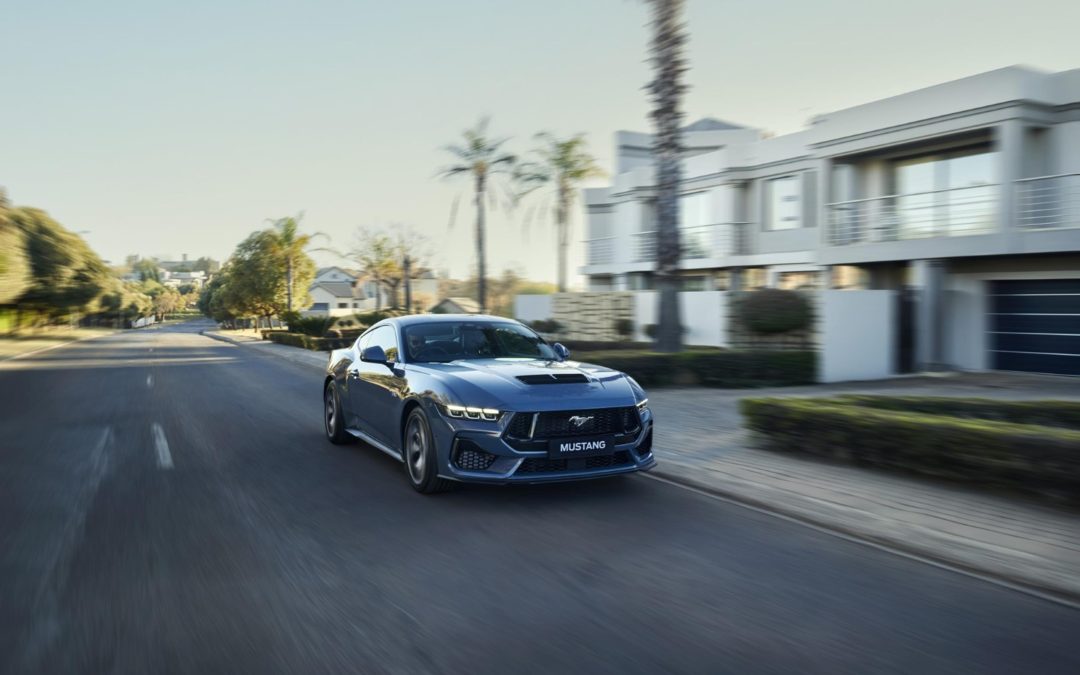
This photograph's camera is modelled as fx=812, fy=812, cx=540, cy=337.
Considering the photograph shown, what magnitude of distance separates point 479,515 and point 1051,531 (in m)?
4.01

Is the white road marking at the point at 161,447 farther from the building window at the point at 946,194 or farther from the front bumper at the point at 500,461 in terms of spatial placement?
the building window at the point at 946,194

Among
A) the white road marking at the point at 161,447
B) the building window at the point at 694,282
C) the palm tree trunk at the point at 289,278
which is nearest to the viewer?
the white road marking at the point at 161,447

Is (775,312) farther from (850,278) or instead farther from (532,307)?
(532,307)

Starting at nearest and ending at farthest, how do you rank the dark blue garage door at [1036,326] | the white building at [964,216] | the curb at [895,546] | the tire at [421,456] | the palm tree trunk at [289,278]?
1. the curb at [895,546]
2. the tire at [421,456]
3. the white building at [964,216]
4. the dark blue garage door at [1036,326]
5. the palm tree trunk at [289,278]

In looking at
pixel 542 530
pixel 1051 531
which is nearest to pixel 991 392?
pixel 1051 531

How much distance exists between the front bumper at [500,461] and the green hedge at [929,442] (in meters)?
2.57

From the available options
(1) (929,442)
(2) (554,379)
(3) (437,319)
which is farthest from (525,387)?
(1) (929,442)

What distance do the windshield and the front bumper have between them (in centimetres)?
135

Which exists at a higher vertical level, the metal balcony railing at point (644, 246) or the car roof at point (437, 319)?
the metal balcony railing at point (644, 246)

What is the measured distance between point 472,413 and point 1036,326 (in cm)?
1636

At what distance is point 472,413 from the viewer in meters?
6.32

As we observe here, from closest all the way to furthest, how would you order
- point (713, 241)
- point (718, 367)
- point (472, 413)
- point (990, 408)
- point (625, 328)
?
point (472, 413) → point (990, 408) → point (718, 367) → point (625, 328) → point (713, 241)

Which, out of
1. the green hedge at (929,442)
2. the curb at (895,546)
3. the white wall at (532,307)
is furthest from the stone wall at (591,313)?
the curb at (895,546)

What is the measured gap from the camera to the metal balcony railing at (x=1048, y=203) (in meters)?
16.9
